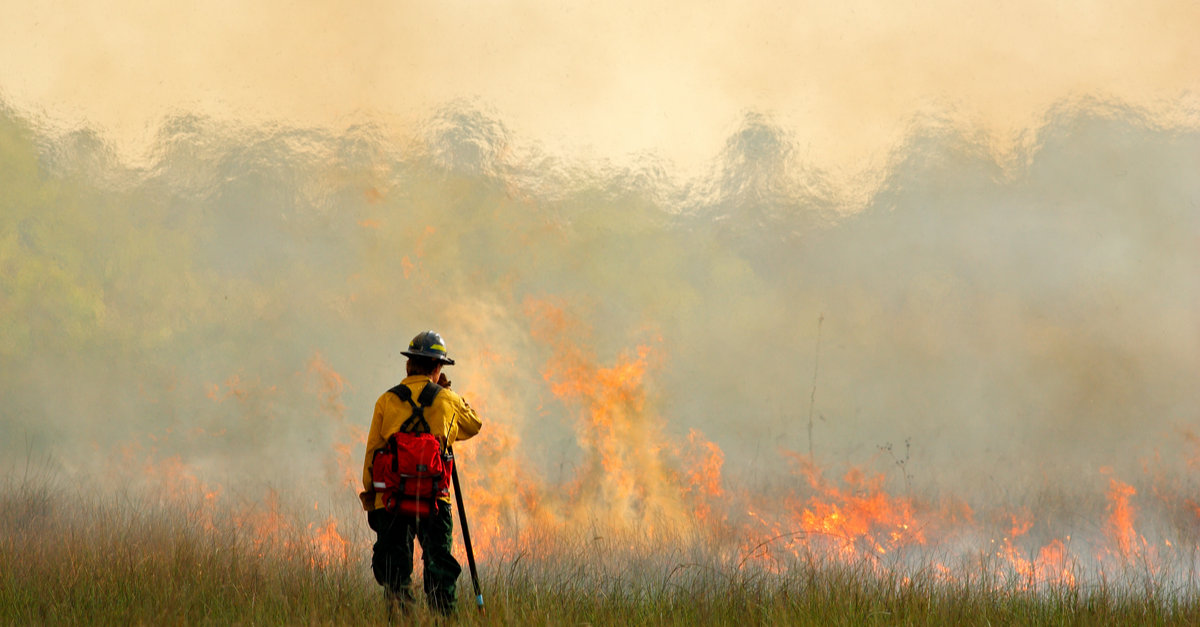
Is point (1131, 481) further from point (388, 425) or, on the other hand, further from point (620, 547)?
point (388, 425)

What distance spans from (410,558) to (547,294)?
8692mm

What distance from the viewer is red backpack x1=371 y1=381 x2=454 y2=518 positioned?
5777 millimetres

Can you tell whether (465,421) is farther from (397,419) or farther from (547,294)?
(547,294)

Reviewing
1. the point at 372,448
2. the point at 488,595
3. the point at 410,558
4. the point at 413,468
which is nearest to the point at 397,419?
the point at 372,448

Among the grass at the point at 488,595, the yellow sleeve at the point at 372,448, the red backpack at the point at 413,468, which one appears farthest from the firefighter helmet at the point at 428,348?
the grass at the point at 488,595

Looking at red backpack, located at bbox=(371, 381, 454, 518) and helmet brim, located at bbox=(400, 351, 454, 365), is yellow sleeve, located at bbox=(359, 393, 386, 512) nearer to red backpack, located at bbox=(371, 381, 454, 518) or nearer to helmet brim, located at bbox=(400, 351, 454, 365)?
red backpack, located at bbox=(371, 381, 454, 518)

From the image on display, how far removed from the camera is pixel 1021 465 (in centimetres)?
1427

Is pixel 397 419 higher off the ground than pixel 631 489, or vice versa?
pixel 397 419

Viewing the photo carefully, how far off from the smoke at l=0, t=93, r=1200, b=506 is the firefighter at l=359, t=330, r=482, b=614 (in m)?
6.80

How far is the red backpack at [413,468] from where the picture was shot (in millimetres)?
5777

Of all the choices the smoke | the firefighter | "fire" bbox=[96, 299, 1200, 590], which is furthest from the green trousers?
the smoke

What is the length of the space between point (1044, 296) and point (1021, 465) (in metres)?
3.72

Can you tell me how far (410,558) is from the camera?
19.5 ft

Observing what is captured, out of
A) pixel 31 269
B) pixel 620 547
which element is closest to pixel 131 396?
pixel 31 269
